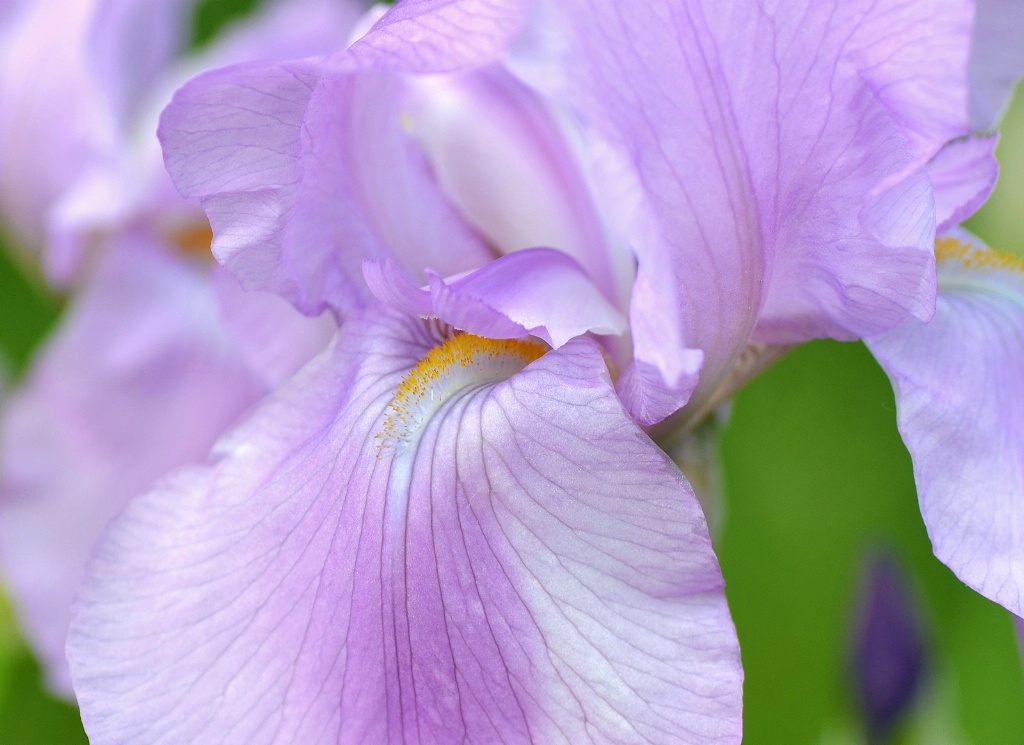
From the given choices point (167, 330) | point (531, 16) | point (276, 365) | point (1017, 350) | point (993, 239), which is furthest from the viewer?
point (993, 239)

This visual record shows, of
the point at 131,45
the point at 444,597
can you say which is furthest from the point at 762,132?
the point at 131,45

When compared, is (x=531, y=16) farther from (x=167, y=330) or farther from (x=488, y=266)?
(x=167, y=330)

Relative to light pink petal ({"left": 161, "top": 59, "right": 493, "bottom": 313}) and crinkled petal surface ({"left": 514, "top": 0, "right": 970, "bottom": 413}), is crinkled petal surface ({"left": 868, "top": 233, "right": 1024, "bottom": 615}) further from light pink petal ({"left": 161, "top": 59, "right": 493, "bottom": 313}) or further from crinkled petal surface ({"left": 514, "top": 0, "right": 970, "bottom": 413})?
light pink petal ({"left": 161, "top": 59, "right": 493, "bottom": 313})

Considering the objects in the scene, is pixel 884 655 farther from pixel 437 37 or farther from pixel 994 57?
pixel 437 37

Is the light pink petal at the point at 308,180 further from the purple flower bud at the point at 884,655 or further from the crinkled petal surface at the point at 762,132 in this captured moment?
the purple flower bud at the point at 884,655

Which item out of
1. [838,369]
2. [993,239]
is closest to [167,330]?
[838,369]

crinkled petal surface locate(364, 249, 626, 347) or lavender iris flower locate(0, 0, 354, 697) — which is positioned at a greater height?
crinkled petal surface locate(364, 249, 626, 347)

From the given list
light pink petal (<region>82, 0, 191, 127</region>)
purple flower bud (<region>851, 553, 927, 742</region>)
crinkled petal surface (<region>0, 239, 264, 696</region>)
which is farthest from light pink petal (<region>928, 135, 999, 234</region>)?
light pink petal (<region>82, 0, 191, 127</region>)
